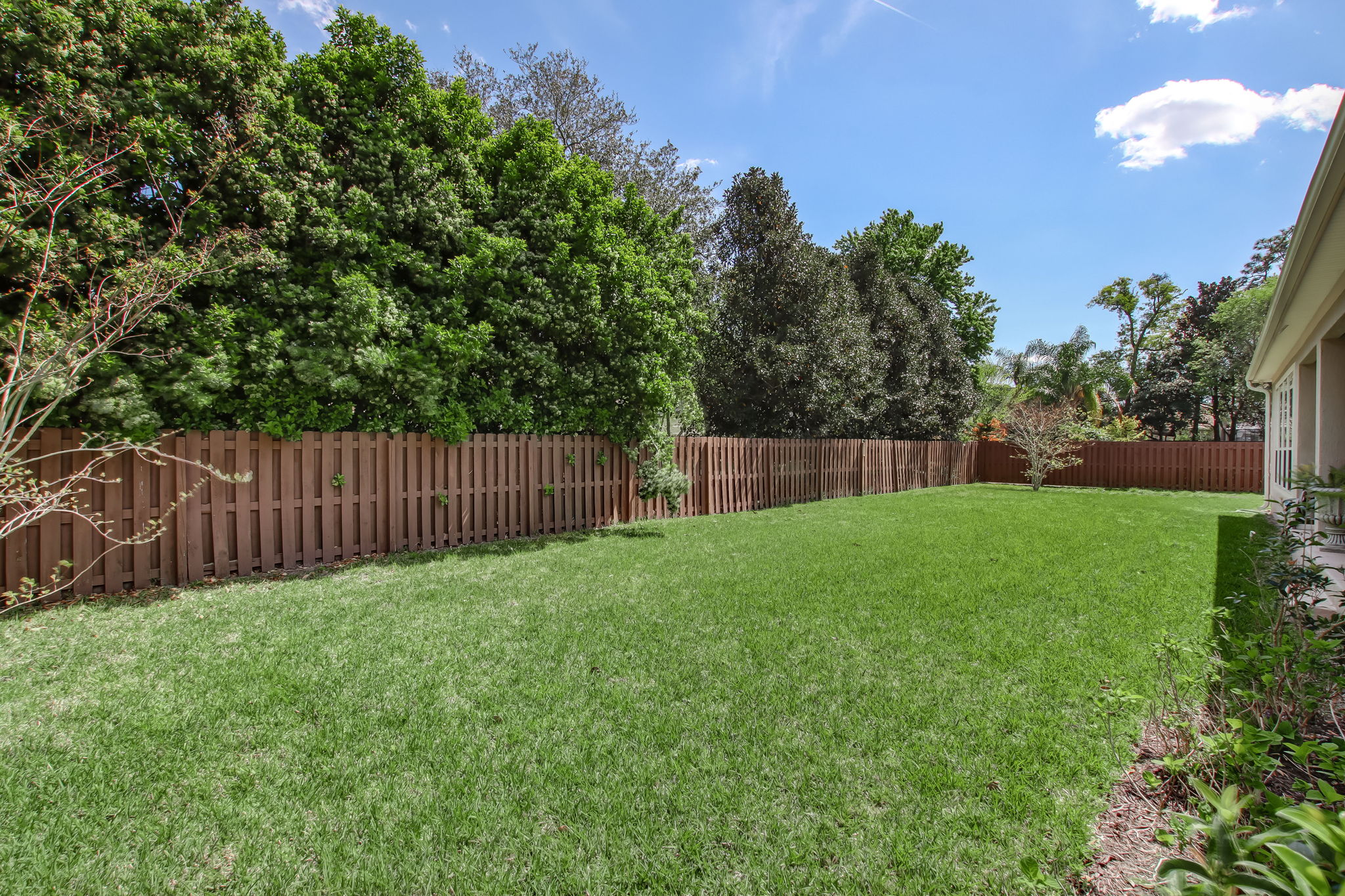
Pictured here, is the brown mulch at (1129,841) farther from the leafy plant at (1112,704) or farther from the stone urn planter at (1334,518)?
the stone urn planter at (1334,518)

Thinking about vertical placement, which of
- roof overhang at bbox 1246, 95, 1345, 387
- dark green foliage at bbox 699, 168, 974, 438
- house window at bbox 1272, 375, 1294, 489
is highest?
dark green foliage at bbox 699, 168, 974, 438

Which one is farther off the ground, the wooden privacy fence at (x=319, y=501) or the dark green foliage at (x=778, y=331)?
the dark green foliage at (x=778, y=331)

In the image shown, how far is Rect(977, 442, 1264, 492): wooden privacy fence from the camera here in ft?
56.8

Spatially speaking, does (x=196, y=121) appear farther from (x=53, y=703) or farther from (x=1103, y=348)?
(x=1103, y=348)

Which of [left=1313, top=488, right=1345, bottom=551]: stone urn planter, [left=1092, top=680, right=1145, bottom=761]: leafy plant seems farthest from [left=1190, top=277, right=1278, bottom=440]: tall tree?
[left=1092, top=680, right=1145, bottom=761]: leafy plant

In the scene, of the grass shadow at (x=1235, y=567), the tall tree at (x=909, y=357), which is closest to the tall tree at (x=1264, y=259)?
the tall tree at (x=909, y=357)

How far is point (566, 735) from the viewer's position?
2.44m

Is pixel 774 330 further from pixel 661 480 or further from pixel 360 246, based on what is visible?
pixel 360 246

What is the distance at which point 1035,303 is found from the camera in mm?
28766

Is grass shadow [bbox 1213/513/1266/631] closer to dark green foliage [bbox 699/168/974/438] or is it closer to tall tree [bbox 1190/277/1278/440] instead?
dark green foliage [bbox 699/168/974/438]

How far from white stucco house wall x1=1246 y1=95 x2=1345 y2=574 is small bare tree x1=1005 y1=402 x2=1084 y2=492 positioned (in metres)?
6.85

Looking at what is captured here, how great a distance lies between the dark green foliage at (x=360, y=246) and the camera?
4.64 meters

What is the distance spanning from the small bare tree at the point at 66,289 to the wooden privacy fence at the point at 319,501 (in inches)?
4.8

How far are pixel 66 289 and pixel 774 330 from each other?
1207 centimetres
